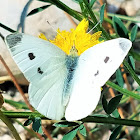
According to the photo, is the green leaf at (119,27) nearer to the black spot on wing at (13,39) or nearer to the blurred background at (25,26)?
the black spot on wing at (13,39)

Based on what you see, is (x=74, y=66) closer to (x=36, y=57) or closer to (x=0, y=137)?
(x=36, y=57)

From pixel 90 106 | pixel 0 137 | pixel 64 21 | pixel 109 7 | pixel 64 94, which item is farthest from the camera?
pixel 109 7

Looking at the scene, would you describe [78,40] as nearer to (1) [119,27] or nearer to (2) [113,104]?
(1) [119,27]

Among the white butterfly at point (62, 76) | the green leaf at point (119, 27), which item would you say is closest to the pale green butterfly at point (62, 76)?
the white butterfly at point (62, 76)

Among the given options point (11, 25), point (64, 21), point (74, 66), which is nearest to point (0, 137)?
point (11, 25)

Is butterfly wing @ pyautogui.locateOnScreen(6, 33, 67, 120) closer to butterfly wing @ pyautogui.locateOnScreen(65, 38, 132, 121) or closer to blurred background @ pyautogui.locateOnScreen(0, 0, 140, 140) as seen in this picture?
butterfly wing @ pyautogui.locateOnScreen(65, 38, 132, 121)

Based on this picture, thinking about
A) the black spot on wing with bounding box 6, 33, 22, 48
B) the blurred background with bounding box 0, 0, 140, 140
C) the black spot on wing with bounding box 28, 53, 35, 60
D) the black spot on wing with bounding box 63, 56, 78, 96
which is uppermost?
the black spot on wing with bounding box 6, 33, 22, 48

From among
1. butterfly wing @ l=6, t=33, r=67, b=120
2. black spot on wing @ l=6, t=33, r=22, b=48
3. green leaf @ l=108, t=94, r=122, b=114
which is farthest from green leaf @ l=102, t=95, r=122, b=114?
black spot on wing @ l=6, t=33, r=22, b=48
